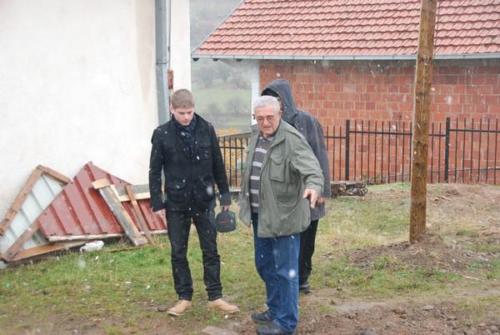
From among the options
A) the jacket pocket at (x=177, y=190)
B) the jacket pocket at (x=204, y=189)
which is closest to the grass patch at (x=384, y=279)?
the jacket pocket at (x=204, y=189)

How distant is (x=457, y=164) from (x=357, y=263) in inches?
314

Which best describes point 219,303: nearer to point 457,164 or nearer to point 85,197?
point 85,197

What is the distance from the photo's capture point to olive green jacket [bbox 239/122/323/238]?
5316 mm

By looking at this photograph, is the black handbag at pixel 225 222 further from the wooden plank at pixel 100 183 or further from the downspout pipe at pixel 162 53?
the downspout pipe at pixel 162 53

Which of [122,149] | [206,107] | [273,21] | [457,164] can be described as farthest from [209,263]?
[206,107]

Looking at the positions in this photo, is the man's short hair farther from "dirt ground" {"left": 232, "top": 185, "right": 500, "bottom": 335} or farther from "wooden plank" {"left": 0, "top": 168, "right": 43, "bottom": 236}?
"wooden plank" {"left": 0, "top": 168, "right": 43, "bottom": 236}

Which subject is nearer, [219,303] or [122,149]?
[219,303]

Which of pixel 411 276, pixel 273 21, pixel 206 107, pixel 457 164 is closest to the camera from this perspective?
pixel 411 276

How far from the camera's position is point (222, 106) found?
3966cm

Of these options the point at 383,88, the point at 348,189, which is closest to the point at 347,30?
the point at 383,88

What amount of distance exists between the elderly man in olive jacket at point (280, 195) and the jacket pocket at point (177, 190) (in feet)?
1.91

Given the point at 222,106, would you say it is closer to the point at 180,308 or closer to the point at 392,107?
the point at 392,107

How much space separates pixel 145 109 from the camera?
952cm

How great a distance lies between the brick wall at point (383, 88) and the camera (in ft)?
48.1
